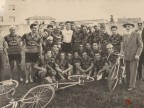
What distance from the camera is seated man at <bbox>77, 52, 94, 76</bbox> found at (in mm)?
4684

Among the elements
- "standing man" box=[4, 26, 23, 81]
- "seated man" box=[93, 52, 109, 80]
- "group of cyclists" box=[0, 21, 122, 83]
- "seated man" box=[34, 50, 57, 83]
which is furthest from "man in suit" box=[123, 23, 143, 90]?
"standing man" box=[4, 26, 23, 81]

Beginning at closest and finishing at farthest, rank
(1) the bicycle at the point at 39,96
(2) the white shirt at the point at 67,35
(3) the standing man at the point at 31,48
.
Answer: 1. (1) the bicycle at the point at 39,96
2. (3) the standing man at the point at 31,48
3. (2) the white shirt at the point at 67,35

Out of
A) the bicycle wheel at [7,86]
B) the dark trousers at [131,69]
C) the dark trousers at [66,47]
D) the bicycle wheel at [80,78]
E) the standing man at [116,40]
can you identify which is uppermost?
the standing man at [116,40]

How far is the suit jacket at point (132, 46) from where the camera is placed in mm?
4695

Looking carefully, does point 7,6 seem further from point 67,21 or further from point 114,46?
point 114,46

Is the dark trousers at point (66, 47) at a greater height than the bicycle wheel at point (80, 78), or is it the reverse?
the dark trousers at point (66, 47)

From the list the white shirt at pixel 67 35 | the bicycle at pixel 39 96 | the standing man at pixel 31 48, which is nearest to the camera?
the bicycle at pixel 39 96

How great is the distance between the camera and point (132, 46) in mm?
4719

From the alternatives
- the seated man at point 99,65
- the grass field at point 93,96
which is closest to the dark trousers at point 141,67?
the grass field at point 93,96

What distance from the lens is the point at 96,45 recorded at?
4.75 m

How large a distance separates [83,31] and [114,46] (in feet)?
1.63

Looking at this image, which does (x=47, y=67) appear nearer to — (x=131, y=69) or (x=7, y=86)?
(x=7, y=86)

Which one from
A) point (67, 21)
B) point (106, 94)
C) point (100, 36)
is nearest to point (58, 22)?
point (67, 21)

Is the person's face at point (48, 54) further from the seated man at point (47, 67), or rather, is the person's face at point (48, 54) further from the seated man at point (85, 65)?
the seated man at point (85, 65)
